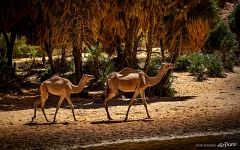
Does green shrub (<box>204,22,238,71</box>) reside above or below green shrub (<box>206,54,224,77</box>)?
above

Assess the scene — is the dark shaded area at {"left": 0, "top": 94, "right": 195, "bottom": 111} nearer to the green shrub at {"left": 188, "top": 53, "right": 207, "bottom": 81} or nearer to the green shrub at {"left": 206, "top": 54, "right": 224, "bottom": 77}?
the green shrub at {"left": 188, "top": 53, "right": 207, "bottom": 81}

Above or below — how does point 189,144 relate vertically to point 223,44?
below

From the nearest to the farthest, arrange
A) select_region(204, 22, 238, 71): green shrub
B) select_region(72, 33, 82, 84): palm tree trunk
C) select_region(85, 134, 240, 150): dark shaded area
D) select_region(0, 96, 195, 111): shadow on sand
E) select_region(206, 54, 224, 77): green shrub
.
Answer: select_region(85, 134, 240, 150): dark shaded area
select_region(0, 96, 195, 111): shadow on sand
select_region(72, 33, 82, 84): palm tree trunk
select_region(206, 54, 224, 77): green shrub
select_region(204, 22, 238, 71): green shrub

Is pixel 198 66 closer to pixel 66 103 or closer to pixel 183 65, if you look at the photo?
pixel 183 65

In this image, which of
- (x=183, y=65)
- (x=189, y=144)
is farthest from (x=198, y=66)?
(x=189, y=144)

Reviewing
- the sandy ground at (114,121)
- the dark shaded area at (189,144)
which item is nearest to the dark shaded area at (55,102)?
the sandy ground at (114,121)

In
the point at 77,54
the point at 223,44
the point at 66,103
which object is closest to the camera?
the point at 66,103

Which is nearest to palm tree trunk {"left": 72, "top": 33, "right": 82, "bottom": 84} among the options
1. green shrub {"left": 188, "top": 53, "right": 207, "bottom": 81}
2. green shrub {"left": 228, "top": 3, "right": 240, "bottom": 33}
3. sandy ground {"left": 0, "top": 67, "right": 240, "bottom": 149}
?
sandy ground {"left": 0, "top": 67, "right": 240, "bottom": 149}

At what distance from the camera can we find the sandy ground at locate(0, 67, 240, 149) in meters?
12.1

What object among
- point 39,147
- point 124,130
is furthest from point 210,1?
point 39,147

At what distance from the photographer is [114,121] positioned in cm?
1385

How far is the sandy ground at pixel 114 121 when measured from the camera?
12125 mm

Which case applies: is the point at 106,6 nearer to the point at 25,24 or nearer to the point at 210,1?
the point at 210,1

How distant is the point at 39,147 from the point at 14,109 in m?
5.69
